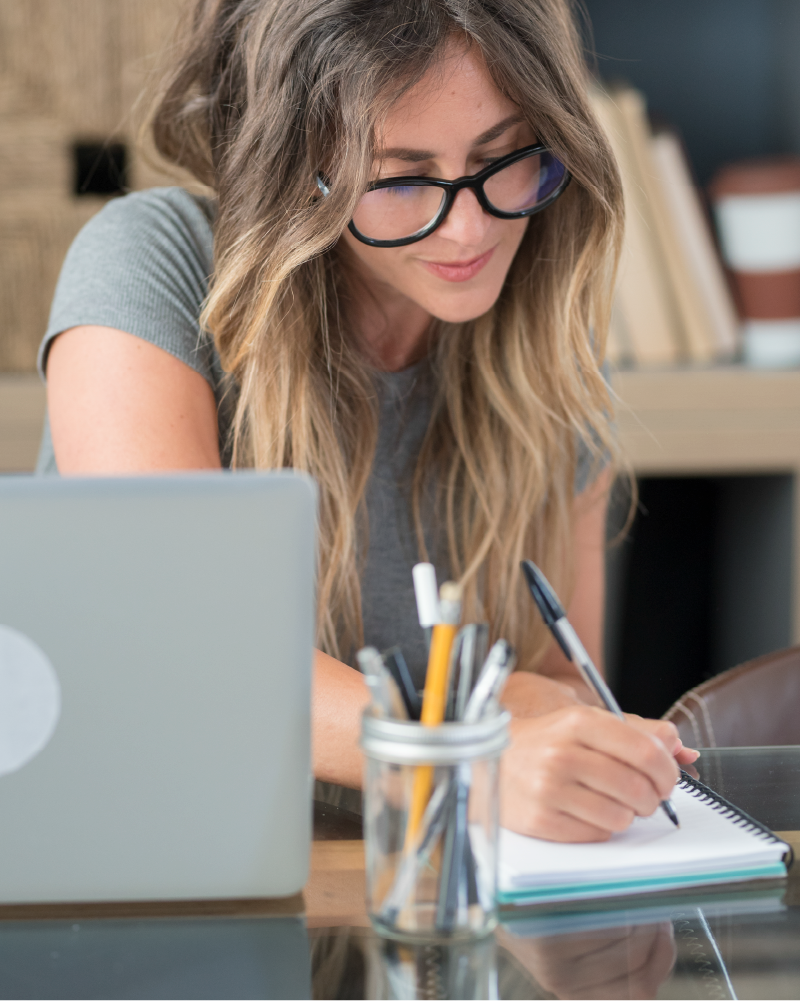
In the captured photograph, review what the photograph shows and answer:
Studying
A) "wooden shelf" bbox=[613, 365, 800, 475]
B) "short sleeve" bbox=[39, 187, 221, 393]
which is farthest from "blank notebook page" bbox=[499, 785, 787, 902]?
"wooden shelf" bbox=[613, 365, 800, 475]

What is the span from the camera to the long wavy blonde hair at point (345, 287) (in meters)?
0.90

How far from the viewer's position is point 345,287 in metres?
1.14

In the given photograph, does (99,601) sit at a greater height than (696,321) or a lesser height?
lesser

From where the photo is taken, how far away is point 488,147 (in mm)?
938

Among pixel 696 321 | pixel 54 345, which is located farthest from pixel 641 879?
pixel 696 321

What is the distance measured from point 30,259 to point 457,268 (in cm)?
102

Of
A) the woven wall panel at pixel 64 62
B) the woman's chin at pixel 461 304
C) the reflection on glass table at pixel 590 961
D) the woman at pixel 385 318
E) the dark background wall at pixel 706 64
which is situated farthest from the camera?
the dark background wall at pixel 706 64

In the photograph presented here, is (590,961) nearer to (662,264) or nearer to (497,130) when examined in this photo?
(497,130)

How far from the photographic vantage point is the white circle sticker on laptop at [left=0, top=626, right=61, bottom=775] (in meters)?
0.57

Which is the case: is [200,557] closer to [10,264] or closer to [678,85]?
[10,264]

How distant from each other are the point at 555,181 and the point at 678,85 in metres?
1.20

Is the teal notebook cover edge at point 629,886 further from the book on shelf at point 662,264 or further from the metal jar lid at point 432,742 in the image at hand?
the book on shelf at point 662,264

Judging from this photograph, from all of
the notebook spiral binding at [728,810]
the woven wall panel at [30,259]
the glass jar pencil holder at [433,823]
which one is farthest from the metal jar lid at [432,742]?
the woven wall panel at [30,259]

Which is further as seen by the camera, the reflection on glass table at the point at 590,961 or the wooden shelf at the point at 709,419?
the wooden shelf at the point at 709,419
